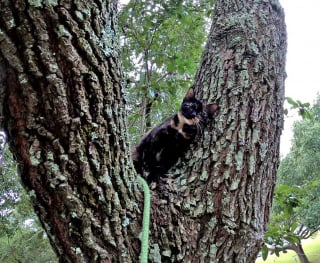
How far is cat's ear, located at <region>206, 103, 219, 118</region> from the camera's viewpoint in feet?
3.93

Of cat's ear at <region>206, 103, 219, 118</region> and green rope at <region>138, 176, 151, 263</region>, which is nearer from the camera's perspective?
green rope at <region>138, 176, 151, 263</region>

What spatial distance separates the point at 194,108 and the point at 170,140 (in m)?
0.34

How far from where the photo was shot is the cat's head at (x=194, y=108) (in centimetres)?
121

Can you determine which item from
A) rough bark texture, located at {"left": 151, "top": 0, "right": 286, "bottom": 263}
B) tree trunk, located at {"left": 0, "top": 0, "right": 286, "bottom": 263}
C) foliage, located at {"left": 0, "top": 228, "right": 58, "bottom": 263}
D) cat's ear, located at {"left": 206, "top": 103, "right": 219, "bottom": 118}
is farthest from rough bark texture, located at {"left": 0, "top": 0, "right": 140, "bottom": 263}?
foliage, located at {"left": 0, "top": 228, "right": 58, "bottom": 263}

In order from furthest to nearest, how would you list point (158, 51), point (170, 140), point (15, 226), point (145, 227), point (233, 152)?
point (15, 226)
point (158, 51)
point (170, 140)
point (233, 152)
point (145, 227)

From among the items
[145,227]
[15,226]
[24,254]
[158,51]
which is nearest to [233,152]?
[145,227]

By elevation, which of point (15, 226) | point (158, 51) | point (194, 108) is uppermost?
point (158, 51)

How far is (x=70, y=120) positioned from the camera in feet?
2.44

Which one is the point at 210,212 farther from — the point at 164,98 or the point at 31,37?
the point at 164,98

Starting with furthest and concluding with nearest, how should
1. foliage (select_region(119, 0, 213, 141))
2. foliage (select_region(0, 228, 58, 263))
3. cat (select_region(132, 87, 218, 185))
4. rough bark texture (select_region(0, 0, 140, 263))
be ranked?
foliage (select_region(0, 228, 58, 263)), foliage (select_region(119, 0, 213, 141)), cat (select_region(132, 87, 218, 185)), rough bark texture (select_region(0, 0, 140, 263))

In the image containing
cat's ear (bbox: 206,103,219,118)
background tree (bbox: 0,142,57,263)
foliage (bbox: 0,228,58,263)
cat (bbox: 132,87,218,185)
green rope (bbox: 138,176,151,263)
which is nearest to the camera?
green rope (bbox: 138,176,151,263)

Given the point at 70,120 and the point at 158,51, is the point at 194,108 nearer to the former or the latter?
the point at 70,120

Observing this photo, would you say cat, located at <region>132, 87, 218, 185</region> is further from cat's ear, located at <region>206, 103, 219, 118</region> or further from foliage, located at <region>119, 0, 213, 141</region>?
foliage, located at <region>119, 0, 213, 141</region>

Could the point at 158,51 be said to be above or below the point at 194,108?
above
